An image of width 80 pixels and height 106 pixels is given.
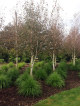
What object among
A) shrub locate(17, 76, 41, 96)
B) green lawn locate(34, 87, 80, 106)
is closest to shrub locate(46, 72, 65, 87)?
green lawn locate(34, 87, 80, 106)

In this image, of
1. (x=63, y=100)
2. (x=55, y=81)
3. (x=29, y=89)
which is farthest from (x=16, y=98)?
(x=55, y=81)

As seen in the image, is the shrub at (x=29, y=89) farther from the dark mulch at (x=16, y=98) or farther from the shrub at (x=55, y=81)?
the shrub at (x=55, y=81)

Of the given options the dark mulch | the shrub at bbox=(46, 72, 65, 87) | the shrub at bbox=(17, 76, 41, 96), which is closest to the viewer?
the dark mulch

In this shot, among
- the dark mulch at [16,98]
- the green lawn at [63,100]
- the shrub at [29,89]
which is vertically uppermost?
the shrub at [29,89]

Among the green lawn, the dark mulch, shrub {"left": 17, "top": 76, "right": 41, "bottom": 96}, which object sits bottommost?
the green lawn

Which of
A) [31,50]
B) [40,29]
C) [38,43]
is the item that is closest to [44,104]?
[31,50]

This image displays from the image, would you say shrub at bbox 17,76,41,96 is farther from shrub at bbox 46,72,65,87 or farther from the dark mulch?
shrub at bbox 46,72,65,87

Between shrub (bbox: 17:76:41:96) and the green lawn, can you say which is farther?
shrub (bbox: 17:76:41:96)

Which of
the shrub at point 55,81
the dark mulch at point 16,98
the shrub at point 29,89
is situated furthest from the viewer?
the shrub at point 55,81

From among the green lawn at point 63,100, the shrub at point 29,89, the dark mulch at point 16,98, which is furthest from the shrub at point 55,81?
the shrub at point 29,89

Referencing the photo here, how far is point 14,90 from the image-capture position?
4867 millimetres

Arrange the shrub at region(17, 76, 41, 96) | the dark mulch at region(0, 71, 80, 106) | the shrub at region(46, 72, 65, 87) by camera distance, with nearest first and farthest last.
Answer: the dark mulch at region(0, 71, 80, 106) < the shrub at region(17, 76, 41, 96) < the shrub at region(46, 72, 65, 87)

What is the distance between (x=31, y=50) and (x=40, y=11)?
1930 millimetres

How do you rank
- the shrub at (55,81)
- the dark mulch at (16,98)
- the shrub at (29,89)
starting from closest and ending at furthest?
the dark mulch at (16,98) → the shrub at (29,89) → the shrub at (55,81)
